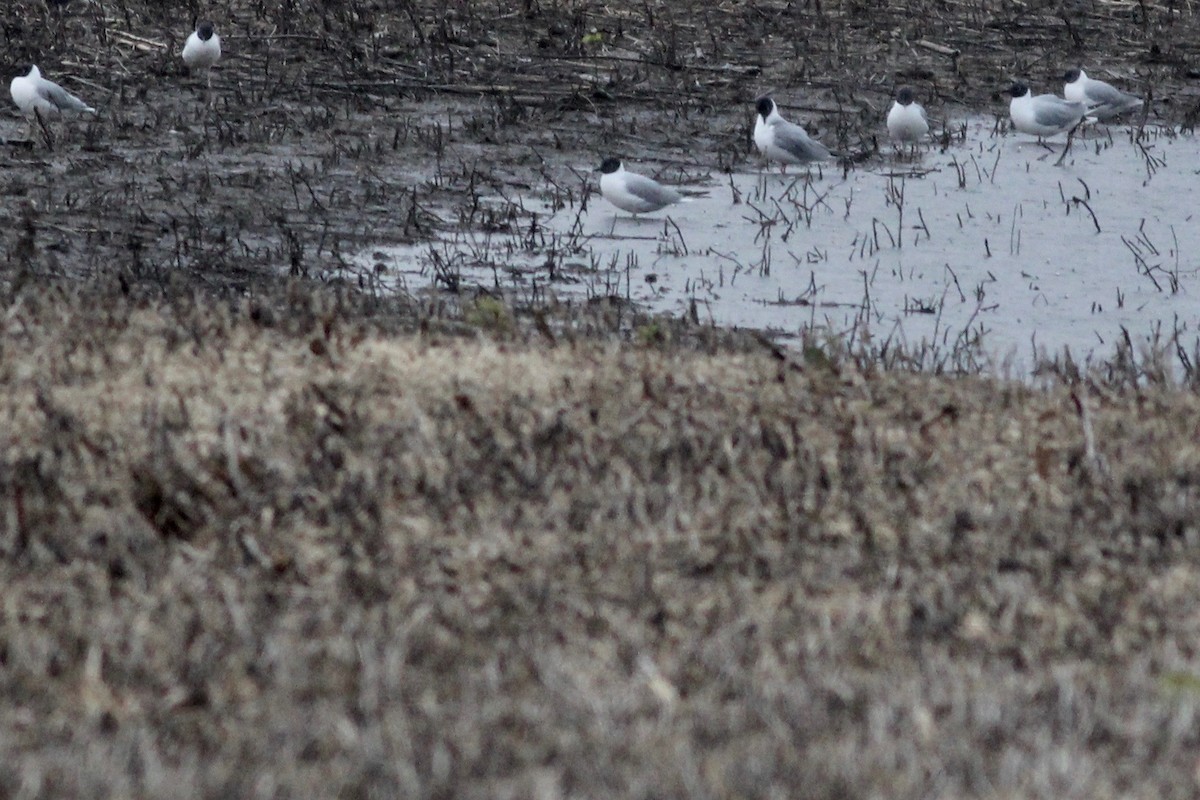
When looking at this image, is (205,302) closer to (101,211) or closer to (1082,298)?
(101,211)

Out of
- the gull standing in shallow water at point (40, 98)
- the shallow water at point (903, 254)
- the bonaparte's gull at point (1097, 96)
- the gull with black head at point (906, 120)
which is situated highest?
the bonaparte's gull at point (1097, 96)

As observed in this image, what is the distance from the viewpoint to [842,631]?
11.9 ft

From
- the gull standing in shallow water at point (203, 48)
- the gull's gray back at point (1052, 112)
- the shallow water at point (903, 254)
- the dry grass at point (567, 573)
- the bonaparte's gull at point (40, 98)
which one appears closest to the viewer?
the dry grass at point (567, 573)

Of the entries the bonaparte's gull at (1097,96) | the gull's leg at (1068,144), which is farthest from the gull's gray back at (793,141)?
the bonaparte's gull at (1097,96)

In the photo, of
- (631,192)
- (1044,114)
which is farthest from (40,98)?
(1044,114)

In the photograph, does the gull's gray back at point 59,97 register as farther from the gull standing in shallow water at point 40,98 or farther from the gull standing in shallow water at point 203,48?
the gull standing in shallow water at point 203,48

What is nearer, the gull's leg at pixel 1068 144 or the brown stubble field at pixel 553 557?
the brown stubble field at pixel 553 557

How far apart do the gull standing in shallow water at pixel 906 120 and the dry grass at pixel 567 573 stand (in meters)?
5.87

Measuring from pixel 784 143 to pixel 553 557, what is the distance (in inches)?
274

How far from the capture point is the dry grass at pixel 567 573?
118 inches

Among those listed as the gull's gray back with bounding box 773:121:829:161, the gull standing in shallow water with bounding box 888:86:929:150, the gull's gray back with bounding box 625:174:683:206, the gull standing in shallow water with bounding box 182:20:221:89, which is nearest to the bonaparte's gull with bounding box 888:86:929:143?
the gull standing in shallow water with bounding box 888:86:929:150

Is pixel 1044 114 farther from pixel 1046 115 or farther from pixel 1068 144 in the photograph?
pixel 1068 144

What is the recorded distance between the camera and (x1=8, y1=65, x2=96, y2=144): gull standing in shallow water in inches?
426

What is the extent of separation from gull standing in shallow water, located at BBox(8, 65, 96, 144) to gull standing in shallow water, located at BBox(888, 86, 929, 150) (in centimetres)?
469
